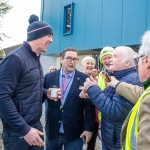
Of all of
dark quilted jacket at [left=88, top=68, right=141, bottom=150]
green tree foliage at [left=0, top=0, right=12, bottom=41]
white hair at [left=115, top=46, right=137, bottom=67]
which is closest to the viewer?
dark quilted jacket at [left=88, top=68, right=141, bottom=150]

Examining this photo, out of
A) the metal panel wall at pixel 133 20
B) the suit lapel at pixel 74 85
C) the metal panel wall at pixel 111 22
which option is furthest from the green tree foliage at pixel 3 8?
the suit lapel at pixel 74 85

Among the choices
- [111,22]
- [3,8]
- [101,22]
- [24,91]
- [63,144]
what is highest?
[3,8]

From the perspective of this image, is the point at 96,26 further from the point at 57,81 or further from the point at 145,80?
the point at 145,80

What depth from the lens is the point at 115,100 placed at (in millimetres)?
2971

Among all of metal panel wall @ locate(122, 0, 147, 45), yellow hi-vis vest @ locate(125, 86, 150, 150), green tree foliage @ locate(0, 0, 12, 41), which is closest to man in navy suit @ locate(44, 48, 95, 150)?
yellow hi-vis vest @ locate(125, 86, 150, 150)

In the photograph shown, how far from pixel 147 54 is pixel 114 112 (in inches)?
45.4

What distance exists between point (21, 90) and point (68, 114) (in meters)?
1.11

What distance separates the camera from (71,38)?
665 inches

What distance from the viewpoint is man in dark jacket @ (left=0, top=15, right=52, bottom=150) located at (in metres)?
2.82

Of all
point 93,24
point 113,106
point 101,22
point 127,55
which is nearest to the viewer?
point 113,106

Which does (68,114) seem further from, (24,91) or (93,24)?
(93,24)

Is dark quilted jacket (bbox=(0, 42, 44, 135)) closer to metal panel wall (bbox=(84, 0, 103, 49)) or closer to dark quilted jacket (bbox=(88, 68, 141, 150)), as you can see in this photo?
dark quilted jacket (bbox=(88, 68, 141, 150))

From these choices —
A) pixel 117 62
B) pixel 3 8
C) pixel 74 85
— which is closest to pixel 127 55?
pixel 117 62

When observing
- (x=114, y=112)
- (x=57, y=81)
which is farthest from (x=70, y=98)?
(x=114, y=112)
